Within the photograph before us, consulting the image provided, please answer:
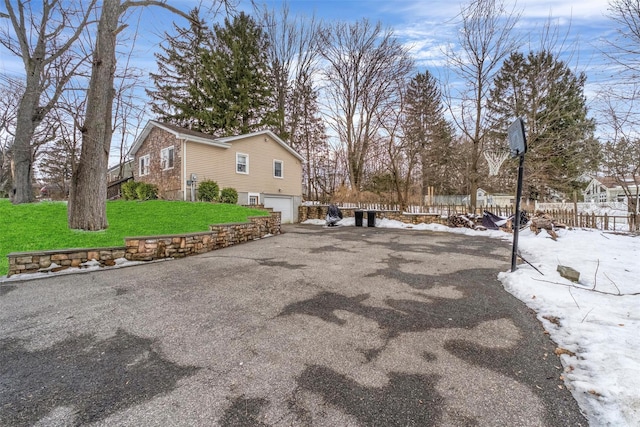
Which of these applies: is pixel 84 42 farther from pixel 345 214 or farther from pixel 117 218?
pixel 345 214

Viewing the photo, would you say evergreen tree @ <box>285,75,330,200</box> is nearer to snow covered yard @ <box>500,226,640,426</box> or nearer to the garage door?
the garage door

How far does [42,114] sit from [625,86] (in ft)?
58.1

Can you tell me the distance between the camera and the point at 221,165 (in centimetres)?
1471

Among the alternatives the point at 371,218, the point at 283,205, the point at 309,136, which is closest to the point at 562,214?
the point at 371,218

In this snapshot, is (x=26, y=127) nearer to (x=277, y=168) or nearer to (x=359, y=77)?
(x=277, y=168)

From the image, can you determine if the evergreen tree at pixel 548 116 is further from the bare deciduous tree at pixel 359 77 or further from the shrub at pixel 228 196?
the shrub at pixel 228 196

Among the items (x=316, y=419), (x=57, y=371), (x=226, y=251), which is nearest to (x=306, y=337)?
(x=316, y=419)

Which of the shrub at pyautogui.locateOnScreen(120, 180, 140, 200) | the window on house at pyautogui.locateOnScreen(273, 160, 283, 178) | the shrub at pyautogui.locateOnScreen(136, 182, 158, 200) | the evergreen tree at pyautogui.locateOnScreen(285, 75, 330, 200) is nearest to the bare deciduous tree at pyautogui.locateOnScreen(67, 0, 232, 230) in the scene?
the shrub at pyautogui.locateOnScreen(136, 182, 158, 200)

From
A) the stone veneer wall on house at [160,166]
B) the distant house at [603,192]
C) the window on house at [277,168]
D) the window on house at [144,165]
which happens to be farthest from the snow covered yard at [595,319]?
the distant house at [603,192]

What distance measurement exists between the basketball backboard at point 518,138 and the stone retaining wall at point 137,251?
6976 millimetres

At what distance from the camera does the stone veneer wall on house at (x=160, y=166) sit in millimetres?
13445

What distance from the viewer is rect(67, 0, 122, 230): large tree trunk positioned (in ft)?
22.3

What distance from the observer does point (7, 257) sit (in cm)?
513

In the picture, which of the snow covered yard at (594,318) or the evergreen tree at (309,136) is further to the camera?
the evergreen tree at (309,136)
